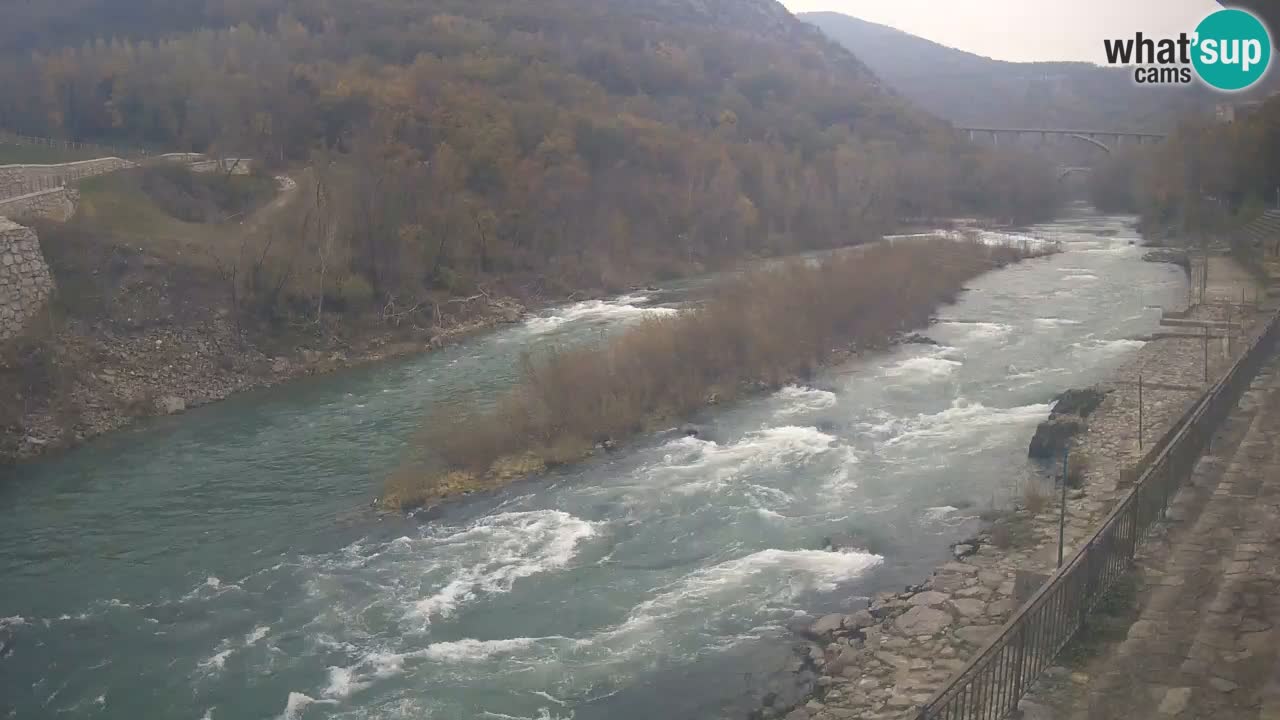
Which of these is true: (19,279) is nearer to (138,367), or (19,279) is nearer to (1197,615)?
(138,367)

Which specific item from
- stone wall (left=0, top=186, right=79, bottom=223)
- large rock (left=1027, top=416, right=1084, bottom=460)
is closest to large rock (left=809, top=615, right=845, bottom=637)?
large rock (left=1027, top=416, right=1084, bottom=460)

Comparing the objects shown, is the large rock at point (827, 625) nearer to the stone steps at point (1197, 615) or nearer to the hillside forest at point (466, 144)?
the stone steps at point (1197, 615)

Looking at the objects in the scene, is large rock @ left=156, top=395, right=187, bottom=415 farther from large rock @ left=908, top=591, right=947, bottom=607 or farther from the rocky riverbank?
large rock @ left=908, top=591, right=947, bottom=607

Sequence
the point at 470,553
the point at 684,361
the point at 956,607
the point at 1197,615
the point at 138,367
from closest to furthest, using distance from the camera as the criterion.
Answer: the point at 1197,615 < the point at 956,607 < the point at 470,553 < the point at 684,361 < the point at 138,367

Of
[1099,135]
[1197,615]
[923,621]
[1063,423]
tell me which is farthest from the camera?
[1099,135]

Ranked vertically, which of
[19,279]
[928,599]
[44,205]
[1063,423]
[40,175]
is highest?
[40,175]

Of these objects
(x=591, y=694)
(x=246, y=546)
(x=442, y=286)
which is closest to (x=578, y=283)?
(x=442, y=286)

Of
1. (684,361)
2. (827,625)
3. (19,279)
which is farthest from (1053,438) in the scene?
(19,279)

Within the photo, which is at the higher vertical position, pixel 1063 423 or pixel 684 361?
pixel 684 361
